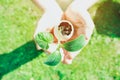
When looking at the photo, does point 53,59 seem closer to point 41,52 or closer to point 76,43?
point 76,43

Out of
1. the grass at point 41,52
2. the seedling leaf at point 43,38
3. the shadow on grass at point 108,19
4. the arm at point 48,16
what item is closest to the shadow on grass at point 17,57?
the grass at point 41,52

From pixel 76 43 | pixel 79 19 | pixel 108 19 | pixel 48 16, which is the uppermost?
pixel 76 43

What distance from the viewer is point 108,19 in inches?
193

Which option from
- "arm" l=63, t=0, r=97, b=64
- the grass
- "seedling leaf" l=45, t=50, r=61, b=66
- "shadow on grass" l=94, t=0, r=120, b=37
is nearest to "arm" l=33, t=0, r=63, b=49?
"arm" l=63, t=0, r=97, b=64

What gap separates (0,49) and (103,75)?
60.4 inches

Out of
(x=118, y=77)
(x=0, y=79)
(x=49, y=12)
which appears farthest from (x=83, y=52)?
(x=0, y=79)

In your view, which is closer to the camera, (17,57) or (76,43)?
(76,43)

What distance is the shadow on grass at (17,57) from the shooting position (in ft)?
14.8

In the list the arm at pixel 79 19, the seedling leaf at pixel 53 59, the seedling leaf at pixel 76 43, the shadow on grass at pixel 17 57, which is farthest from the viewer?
the shadow on grass at pixel 17 57

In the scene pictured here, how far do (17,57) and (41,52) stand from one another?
0.35 meters

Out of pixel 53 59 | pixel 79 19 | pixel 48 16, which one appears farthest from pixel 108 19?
pixel 53 59

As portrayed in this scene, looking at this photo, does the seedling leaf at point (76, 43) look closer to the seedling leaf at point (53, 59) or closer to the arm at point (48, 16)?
the seedling leaf at point (53, 59)

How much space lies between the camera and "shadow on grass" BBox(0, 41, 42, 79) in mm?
4512

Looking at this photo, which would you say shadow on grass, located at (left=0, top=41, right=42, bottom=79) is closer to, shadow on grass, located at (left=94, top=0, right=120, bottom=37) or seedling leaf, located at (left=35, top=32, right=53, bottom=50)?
shadow on grass, located at (left=94, top=0, right=120, bottom=37)
